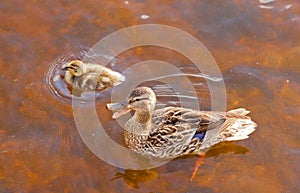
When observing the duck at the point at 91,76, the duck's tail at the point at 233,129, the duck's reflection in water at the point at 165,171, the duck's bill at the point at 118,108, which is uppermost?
the duck at the point at 91,76

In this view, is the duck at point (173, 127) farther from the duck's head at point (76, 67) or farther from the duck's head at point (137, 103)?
the duck's head at point (76, 67)

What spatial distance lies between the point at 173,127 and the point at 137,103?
0.29 m

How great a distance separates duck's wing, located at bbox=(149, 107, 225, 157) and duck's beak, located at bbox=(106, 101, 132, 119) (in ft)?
0.71

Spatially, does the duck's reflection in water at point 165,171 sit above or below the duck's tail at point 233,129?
below

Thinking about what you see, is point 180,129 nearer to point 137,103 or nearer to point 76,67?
point 137,103

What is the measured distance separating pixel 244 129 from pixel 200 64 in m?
0.69

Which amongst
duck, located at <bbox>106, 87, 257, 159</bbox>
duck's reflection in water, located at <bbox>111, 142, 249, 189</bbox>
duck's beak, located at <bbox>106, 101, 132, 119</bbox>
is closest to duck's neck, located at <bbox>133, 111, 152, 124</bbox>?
duck, located at <bbox>106, 87, 257, 159</bbox>

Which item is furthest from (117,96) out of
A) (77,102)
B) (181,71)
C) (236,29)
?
(236,29)

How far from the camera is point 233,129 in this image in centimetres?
337

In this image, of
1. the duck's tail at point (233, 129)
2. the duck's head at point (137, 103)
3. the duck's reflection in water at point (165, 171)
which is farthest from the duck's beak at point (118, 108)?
the duck's tail at point (233, 129)

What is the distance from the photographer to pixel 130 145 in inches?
134

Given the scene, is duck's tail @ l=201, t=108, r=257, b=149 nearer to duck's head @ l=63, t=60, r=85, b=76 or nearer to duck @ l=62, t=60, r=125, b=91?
duck @ l=62, t=60, r=125, b=91

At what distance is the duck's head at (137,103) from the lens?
3271 mm

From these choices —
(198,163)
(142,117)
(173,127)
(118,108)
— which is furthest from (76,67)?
(198,163)
